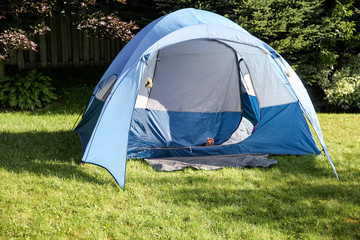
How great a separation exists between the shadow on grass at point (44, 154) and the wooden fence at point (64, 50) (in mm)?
3459

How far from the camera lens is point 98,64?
946cm

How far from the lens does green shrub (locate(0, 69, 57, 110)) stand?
23.6 ft

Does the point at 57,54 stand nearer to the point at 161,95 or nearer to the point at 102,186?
the point at 161,95

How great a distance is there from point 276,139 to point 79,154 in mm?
2491

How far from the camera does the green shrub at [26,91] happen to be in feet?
23.6

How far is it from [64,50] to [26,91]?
1.95 metres

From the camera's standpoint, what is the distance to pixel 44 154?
4586mm

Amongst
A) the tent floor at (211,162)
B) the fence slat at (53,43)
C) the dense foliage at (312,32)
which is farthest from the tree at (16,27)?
the tent floor at (211,162)

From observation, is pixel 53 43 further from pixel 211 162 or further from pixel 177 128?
pixel 211 162

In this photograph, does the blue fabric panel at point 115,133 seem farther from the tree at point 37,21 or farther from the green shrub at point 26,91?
the green shrub at point 26,91

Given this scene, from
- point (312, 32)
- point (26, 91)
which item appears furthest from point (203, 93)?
point (26, 91)

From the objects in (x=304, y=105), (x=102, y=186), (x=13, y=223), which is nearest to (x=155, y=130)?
(x=102, y=186)

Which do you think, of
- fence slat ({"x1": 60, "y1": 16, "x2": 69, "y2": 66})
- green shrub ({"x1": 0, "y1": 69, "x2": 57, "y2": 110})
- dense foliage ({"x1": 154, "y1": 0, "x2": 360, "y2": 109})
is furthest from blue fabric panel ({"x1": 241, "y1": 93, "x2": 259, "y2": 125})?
fence slat ({"x1": 60, "y1": 16, "x2": 69, "y2": 66})

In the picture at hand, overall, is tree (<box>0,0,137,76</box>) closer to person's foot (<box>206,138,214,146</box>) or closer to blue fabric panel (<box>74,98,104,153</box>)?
blue fabric panel (<box>74,98,104,153</box>)
